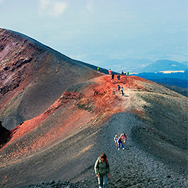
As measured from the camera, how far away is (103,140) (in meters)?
28.8

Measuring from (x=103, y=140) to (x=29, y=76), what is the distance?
5504 cm

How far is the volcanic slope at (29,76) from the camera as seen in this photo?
6625 centimetres

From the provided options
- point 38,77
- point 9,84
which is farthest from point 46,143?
point 9,84

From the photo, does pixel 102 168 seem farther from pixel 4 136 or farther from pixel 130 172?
pixel 4 136

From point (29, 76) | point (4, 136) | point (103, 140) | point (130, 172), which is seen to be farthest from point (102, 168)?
point (29, 76)

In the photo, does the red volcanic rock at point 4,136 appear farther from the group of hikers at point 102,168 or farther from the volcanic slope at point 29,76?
the group of hikers at point 102,168

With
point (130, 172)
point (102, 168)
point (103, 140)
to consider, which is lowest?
point (130, 172)

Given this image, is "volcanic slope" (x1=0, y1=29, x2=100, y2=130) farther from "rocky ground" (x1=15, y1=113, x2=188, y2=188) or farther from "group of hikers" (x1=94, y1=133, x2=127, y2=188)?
"group of hikers" (x1=94, y1=133, x2=127, y2=188)

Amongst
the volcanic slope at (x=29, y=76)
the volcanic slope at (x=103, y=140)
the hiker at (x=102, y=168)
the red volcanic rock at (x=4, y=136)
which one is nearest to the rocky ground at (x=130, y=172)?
the volcanic slope at (x=103, y=140)

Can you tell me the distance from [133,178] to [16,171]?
16146mm

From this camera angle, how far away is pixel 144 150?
25.3 metres

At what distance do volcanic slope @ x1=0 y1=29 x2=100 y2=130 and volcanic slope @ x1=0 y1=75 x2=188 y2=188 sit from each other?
33.9ft

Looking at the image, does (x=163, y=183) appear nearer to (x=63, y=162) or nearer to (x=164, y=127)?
(x=63, y=162)

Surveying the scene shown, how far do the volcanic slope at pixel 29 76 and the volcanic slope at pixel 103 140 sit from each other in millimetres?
10319
